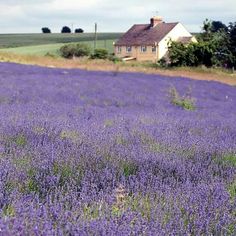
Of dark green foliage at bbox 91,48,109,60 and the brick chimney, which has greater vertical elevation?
the brick chimney

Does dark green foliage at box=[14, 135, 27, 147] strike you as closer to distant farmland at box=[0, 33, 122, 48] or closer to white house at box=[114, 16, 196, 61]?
white house at box=[114, 16, 196, 61]

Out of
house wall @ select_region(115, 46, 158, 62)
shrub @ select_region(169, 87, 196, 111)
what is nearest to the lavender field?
shrub @ select_region(169, 87, 196, 111)

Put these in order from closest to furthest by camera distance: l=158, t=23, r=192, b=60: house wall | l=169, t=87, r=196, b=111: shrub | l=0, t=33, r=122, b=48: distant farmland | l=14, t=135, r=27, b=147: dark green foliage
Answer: l=14, t=135, r=27, b=147: dark green foliage
l=169, t=87, r=196, b=111: shrub
l=158, t=23, r=192, b=60: house wall
l=0, t=33, r=122, b=48: distant farmland

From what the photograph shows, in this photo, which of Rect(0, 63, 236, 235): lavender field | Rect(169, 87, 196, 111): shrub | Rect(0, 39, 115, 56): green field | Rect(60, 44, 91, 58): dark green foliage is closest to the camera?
Rect(0, 63, 236, 235): lavender field

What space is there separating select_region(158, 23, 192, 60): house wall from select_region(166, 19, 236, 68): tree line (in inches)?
495

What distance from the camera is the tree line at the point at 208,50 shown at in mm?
39719

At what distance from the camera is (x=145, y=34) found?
6116cm

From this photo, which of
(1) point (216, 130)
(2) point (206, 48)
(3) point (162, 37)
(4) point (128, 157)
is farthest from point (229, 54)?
(4) point (128, 157)

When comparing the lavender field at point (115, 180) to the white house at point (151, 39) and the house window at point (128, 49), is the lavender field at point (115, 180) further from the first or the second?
the house window at point (128, 49)

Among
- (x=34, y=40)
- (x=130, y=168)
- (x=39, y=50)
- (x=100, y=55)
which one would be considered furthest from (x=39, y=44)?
(x=130, y=168)

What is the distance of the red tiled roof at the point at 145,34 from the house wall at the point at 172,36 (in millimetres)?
535

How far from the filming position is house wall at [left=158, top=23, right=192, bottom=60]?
5854 centimetres

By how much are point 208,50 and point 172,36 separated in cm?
2021

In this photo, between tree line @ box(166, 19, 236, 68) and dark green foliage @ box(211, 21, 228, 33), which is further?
dark green foliage @ box(211, 21, 228, 33)
